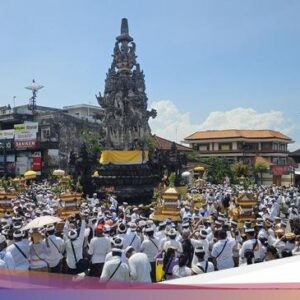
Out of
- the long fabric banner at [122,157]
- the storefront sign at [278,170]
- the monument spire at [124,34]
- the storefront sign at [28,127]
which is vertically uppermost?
the monument spire at [124,34]

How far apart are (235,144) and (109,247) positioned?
6464 cm

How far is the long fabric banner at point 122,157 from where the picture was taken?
117 ft

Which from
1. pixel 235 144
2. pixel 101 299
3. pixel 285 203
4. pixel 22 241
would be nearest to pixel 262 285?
pixel 101 299

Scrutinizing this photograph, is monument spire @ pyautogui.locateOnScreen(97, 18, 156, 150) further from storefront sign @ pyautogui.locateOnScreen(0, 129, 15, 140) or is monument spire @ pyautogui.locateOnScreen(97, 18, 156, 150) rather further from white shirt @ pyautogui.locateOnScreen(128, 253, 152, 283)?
white shirt @ pyautogui.locateOnScreen(128, 253, 152, 283)

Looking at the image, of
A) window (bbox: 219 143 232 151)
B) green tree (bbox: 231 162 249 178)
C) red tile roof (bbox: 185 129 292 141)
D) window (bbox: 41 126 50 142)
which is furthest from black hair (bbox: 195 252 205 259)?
window (bbox: 219 143 232 151)

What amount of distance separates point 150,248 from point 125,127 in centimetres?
2846

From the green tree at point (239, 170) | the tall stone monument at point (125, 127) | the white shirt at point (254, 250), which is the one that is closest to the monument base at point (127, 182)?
the tall stone monument at point (125, 127)

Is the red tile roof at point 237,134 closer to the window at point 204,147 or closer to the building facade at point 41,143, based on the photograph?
the window at point 204,147

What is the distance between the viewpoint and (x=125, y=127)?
3747cm

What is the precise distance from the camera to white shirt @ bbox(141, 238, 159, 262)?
9.29 meters

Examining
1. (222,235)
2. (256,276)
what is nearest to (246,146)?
(222,235)

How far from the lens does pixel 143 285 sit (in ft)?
12.1

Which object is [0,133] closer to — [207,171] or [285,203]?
[207,171]

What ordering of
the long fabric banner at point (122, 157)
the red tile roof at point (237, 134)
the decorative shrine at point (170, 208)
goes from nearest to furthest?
the decorative shrine at point (170, 208) → the long fabric banner at point (122, 157) → the red tile roof at point (237, 134)
